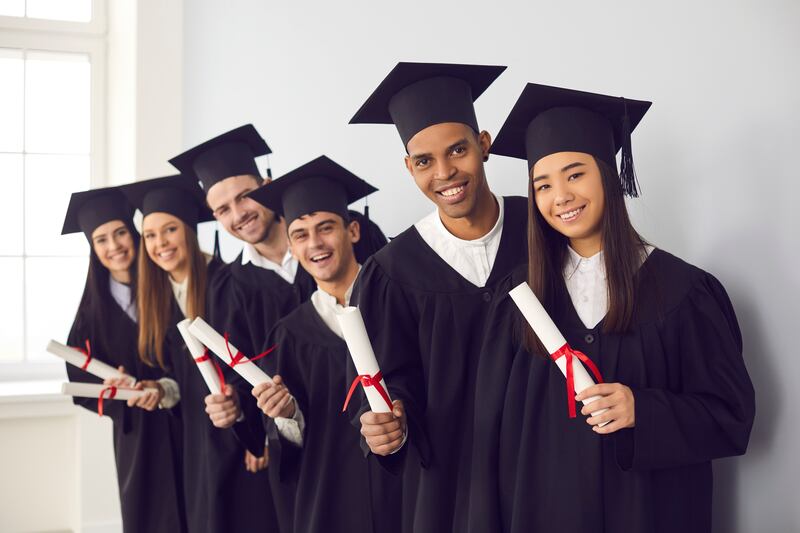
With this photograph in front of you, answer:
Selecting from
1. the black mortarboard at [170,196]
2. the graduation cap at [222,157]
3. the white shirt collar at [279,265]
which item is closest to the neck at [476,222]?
the white shirt collar at [279,265]

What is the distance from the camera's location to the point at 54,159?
6012 mm

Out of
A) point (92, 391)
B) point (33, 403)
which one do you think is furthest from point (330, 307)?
point (33, 403)

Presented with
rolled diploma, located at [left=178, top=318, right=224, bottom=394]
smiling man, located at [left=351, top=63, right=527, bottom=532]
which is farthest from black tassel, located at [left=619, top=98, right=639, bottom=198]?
rolled diploma, located at [left=178, top=318, right=224, bottom=394]

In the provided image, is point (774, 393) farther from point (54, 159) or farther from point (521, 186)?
point (54, 159)

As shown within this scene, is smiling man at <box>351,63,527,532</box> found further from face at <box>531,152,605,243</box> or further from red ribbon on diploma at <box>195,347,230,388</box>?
red ribbon on diploma at <box>195,347,230,388</box>

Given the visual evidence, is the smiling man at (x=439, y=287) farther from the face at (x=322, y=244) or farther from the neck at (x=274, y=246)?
the neck at (x=274, y=246)

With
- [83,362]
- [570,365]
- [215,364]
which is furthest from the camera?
[83,362]

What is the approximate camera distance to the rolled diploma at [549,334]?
1815mm

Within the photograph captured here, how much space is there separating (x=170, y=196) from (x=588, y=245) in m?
2.21

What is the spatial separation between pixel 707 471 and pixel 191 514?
2.53 metres

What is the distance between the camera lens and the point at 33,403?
5211 mm

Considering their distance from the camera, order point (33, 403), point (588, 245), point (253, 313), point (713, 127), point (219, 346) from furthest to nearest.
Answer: point (33, 403), point (253, 313), point (219, 346), point (713, 127), point (588, 245)

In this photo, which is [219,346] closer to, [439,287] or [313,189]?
[313,189]

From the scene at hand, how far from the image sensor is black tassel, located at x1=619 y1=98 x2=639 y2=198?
1.97 meters
